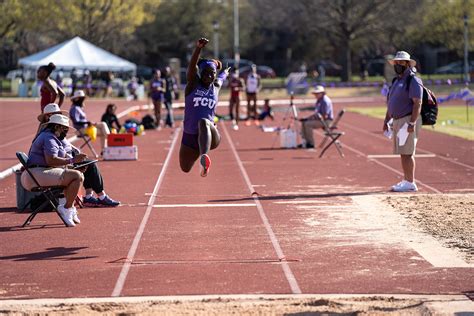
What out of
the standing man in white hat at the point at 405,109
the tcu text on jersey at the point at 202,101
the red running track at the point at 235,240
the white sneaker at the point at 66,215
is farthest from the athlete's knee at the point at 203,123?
the standing man in white hat at the point at 405,109

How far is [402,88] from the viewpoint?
15383 mm

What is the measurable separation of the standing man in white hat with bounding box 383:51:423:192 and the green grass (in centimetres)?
1126

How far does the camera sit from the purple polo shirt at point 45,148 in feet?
Result: 40.0

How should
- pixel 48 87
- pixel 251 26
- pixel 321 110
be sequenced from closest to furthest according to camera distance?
pixel 48 87 → pixel 321 110 → pixel 251 26

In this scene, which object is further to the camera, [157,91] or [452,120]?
[452,120]

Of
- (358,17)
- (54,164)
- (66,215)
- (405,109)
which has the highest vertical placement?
(358,17)

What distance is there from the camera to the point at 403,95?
1543cm

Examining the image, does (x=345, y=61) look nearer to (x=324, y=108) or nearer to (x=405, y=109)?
(x=324, y=108)

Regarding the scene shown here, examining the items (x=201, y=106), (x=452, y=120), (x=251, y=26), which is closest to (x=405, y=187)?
(x=201, y=106)

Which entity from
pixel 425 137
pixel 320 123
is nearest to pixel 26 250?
pixel 320 123

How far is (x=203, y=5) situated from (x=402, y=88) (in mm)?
70080

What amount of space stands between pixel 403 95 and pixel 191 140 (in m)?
4.11

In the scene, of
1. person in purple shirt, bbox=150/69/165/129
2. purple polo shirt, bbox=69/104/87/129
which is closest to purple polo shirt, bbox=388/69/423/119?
purple polo shirt, bbox=69/104/87/129

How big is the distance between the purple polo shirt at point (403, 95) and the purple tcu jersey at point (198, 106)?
385 centimetres
